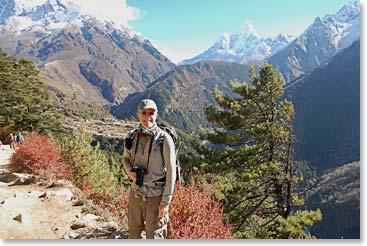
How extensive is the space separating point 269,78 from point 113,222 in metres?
6.32

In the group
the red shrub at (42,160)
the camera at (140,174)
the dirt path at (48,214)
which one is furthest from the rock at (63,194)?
the camera at (140,174)

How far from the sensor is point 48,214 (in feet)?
20.3

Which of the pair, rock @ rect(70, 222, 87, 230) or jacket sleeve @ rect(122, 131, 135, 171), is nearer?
jacket sleeve @ rect(122, 131, 135, 171)

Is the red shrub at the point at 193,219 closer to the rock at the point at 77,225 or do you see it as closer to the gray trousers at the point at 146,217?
the gray trousers at the point at 146,217

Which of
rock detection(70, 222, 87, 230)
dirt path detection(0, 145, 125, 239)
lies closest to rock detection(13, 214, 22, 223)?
dirt path detection(0, 145, 125, 239)

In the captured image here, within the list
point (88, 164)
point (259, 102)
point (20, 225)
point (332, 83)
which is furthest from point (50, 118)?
point (332, 83)

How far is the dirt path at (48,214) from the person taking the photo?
17.7 ft

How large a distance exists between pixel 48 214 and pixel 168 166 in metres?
3.77

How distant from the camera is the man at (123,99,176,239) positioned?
3.45 metres

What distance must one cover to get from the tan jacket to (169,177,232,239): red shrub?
1.04 m

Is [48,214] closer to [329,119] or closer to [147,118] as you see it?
[147,118]

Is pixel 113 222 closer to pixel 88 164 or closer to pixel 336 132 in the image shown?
pixel 88 164

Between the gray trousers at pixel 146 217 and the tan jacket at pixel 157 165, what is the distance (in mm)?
Result: 88

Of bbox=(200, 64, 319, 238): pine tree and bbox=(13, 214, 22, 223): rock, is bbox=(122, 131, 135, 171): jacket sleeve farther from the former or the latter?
bbox=(200, 64, 319, 238): pine tree
